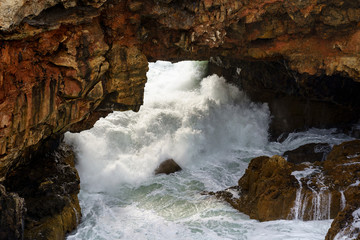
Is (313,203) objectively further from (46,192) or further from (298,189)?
(46,192)

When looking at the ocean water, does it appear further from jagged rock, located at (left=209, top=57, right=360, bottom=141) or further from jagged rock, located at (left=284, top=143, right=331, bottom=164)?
jagged rock, located at (left=284, top=143, right=331, bottom=164)

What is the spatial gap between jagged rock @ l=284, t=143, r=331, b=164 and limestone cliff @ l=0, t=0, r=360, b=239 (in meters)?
3.64

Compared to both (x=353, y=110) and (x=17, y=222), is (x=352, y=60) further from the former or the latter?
(x=17, y=222)

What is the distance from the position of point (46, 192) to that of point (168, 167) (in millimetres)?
5668

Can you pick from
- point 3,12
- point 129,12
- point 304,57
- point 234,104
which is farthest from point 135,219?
point 234,104

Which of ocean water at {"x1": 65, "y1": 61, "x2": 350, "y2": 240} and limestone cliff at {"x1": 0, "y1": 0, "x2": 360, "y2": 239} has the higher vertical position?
limestone cliff at {"x1": 0, "y1": 0, "x2": 360, "y2": 239}

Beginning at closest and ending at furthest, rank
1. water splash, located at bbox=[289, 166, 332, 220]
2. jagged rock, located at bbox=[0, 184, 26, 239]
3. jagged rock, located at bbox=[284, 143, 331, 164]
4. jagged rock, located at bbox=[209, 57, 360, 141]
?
jagged rock, located at bbox=[0, 184, 26, 239]
water splash, located at bbox=[289, 166, 332, 220]
jagged rock, located at bbox=[284, 143, 331, 164]
jagged rock, located at bbox=[209, 57, 360, 141]

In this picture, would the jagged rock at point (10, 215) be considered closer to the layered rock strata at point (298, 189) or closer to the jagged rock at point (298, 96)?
the layered rock strata at point (298, 189)

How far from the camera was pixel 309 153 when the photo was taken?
1523 centimetres

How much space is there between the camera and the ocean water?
1053 centimetres

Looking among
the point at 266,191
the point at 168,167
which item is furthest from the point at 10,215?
the point at 168,167

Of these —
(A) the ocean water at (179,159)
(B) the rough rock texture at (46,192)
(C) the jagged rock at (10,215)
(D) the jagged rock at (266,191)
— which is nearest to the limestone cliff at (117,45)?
(B) the rough rock texture at (46,192)

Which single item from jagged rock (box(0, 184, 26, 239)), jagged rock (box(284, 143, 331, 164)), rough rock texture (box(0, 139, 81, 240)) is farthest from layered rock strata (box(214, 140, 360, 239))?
jagged rock (box(0, 184, 26, 239))

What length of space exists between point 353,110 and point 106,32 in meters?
12.2
